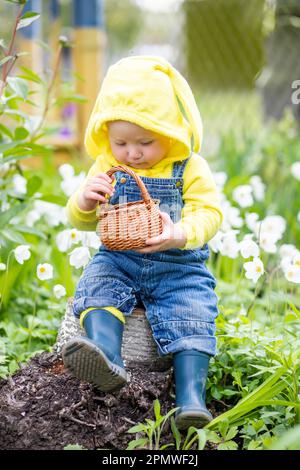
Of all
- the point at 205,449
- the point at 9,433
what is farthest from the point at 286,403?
the point at 9,433

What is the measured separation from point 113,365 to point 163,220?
0.42m

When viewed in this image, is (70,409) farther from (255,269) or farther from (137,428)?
(255,269)

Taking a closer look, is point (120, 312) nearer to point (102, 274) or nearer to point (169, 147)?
point (102, 274)

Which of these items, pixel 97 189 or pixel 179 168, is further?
pixel 179 168

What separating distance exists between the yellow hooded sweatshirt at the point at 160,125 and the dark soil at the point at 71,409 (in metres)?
0.43

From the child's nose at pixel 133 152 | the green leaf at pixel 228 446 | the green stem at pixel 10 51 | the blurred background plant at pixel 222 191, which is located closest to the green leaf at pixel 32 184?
the blurred background plant at pixel 222 191

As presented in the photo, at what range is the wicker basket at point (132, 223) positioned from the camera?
1.86 meters

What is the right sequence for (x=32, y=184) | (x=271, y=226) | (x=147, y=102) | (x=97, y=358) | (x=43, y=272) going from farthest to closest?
(x=32, y=184) → (x=271, y=226) → (x=43, y=272) → (x=147, y=102) → (x=97, y=358)

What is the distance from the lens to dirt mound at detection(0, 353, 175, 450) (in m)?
1.77

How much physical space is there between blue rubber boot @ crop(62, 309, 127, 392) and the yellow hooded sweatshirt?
34cm

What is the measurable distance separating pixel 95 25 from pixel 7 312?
3.91m

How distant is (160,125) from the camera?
1.95m

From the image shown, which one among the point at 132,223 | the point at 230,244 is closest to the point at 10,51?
the point at 132,223

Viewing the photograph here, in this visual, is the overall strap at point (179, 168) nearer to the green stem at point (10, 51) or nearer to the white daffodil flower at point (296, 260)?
the white daffodil flower at point (296, 260)
